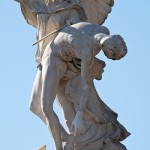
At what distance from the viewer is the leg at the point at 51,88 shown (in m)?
17.0

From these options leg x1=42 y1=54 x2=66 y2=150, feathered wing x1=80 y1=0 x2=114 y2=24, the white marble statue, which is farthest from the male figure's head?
feathered wing x1=80 y1=0 x2=114 y2=24

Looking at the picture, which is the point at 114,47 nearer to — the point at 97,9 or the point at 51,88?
the point at 51,88

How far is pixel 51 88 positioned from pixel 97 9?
6.60ft

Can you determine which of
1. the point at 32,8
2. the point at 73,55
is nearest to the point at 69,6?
the point at 32,8

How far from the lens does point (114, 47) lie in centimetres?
1686

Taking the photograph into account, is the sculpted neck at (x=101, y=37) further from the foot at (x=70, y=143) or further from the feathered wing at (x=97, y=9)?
the foot at (x=70, y=143)

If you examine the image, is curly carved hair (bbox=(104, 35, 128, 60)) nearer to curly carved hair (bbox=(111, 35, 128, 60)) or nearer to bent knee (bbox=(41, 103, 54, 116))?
curly carved hair (bbox=(111, 35, 128, 60))

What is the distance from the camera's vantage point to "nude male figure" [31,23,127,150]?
55.5ft

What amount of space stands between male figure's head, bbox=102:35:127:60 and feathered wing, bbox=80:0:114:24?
1445 mm

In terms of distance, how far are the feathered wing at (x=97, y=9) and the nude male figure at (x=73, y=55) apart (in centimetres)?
96

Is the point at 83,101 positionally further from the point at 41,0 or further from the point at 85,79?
the point at 41,0

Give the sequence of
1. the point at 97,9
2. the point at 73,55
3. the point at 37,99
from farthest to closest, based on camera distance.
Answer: the point at 97,9 → the point at 37,99 → the point at 73,55

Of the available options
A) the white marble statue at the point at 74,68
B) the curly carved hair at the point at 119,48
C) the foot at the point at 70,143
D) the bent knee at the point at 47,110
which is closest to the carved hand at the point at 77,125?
the white marble statue at the point at 74,68

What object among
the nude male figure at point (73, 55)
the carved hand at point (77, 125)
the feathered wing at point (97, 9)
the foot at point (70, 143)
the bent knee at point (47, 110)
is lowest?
the foot at point (70, 143)
